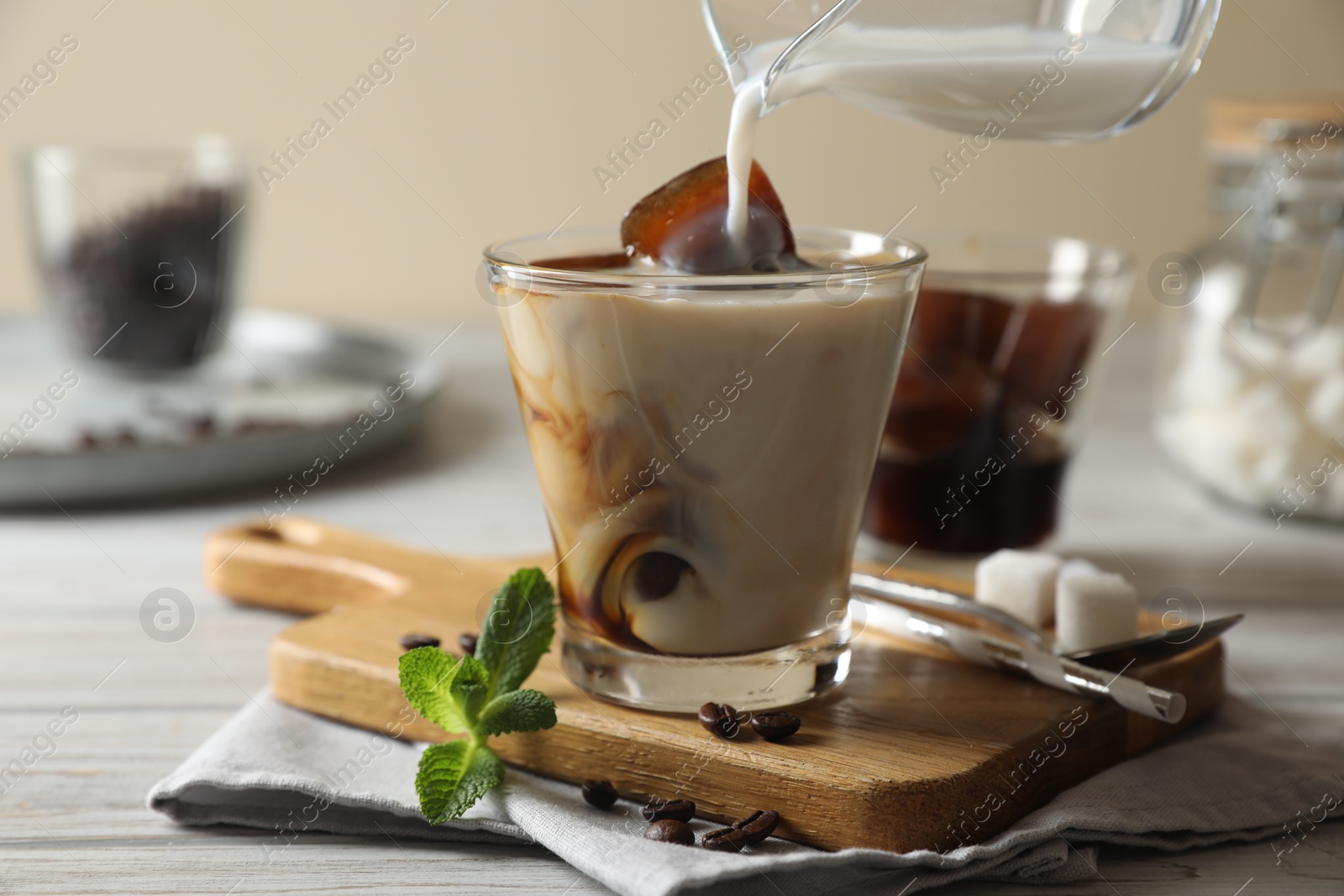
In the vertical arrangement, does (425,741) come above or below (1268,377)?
below

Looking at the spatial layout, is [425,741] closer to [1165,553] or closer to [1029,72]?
[1029,72]

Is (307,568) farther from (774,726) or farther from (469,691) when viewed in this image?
(774,726)

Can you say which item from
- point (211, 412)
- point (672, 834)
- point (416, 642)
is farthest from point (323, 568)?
point (211, 412)

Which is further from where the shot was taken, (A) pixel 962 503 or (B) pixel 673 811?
(A) pixel 962 503

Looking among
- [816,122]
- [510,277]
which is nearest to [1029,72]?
[510,277]

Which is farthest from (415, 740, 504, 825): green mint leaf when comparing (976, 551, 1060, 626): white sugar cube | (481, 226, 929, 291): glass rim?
(976, 551, 1060, 626): white sugar cube

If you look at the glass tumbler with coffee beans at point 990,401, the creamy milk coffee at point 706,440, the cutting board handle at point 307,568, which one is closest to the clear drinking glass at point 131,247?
the cutting board handle at point 307,568

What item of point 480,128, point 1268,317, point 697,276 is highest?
point 480,128

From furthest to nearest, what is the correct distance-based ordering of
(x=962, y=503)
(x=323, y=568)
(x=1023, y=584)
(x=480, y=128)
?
1. (x=480, y=128)
2. (x=962, y=503)
3. (x=323, y=568)
4. (x=1023, y=584)
